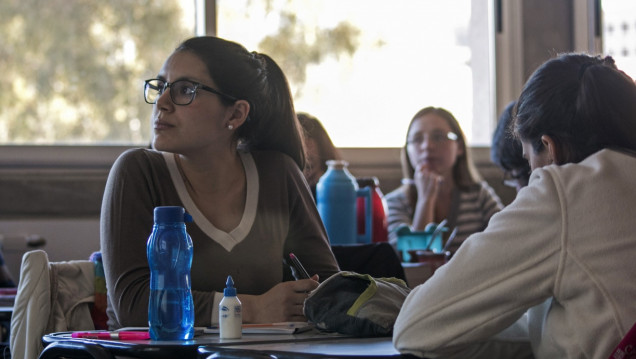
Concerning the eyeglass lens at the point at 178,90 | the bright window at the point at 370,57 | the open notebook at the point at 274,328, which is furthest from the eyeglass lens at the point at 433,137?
the open notebook at the point at 274,328

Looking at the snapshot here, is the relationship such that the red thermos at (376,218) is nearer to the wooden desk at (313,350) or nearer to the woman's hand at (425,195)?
the woman's hand at (425,195)

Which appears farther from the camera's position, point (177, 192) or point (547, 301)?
point (177, 192)

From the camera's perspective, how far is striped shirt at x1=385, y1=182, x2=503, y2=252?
375 cm

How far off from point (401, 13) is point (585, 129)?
9.99 ft

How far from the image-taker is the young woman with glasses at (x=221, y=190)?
5.87ft

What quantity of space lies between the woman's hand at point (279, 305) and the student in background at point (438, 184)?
1996 mm

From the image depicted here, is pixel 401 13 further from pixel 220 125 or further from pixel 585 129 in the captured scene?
pixel 585 129

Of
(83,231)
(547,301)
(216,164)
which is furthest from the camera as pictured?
(83,231)

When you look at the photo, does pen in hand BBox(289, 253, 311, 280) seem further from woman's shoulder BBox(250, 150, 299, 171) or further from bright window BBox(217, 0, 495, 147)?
bright window BBox(217, 0, 495, 147)

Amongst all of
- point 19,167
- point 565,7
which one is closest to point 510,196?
point 565,7

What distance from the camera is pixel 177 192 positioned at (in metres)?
1.93

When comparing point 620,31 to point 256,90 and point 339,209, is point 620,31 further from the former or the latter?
point 256,90

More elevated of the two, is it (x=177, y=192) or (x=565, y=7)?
(x=565, y=7)

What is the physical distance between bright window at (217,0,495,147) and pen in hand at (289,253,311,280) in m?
2.21
